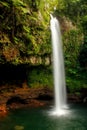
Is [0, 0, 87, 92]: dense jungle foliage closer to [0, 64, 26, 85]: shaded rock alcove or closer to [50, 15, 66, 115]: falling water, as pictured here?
[50, 15, 66, 115]: falling water

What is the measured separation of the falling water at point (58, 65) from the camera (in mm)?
24000

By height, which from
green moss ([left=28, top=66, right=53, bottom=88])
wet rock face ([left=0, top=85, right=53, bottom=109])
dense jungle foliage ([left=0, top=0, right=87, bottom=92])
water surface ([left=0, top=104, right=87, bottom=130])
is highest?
dense jungle foliage ([left=0, top=0, right=87, bottom=92])

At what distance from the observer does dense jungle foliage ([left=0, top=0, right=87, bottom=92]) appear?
20.1m

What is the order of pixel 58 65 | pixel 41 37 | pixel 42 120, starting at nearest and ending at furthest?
pixel 42 120
pixel 41 37
pixel 58 65

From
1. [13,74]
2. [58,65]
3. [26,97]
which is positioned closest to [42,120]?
[26,97]

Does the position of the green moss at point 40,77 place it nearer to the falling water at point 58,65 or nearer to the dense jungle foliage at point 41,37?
the dense jungle foliage at point 41,37

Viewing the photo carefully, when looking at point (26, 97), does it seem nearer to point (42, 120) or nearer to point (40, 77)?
point (40, 77)

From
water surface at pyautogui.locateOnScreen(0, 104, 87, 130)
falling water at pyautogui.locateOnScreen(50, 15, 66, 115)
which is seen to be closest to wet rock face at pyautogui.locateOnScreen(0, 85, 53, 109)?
falling water at pyautogui.locateOnScreen(50, 15, 66, 115)

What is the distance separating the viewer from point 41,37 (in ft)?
75.1

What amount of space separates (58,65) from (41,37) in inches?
114

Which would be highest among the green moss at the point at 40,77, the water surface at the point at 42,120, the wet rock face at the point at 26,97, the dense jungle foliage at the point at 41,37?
the dense jungle foliage at the point at 41,37

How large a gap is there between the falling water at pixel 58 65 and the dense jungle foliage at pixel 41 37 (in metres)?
0.47

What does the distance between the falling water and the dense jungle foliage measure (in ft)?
1.53

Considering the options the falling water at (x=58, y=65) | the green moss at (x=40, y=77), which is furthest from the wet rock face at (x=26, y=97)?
the falling water at (x=58, y=65)
